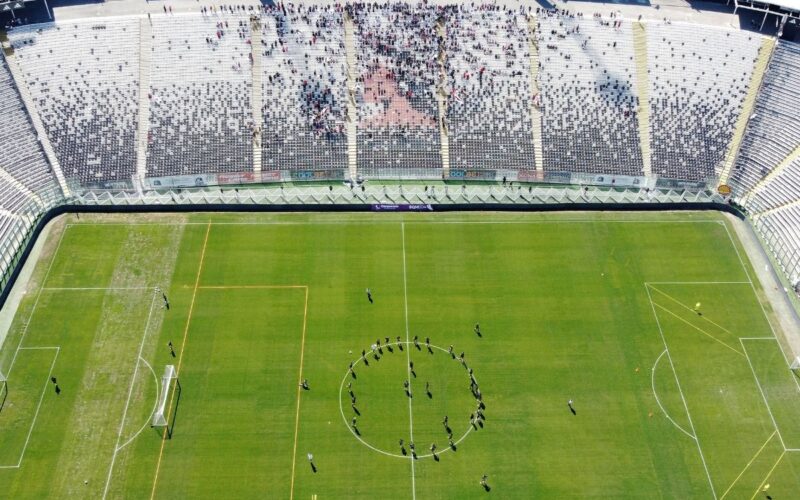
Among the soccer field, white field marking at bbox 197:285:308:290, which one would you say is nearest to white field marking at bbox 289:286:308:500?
the soccer field

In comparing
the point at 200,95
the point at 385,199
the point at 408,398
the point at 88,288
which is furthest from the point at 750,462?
the point at 200,95

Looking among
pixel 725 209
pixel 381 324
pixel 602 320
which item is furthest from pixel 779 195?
pixel 381 324

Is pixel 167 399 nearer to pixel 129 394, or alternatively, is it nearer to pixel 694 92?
pixel 129 394

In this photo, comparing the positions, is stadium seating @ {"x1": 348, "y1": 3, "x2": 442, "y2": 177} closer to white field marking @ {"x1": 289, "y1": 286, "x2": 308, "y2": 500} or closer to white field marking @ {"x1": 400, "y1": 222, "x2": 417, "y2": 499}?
white field marking @ {"x1": 400, "y1": 222, "x2": 417, "y2": 499}

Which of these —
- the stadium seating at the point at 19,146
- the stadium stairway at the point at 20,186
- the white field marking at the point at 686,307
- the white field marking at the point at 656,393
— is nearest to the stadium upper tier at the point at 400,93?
the stadium seating at the point at 19,146

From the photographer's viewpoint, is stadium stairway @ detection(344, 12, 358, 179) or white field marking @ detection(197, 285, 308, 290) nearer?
white field marking @ detection(197, 285, 308, 290)

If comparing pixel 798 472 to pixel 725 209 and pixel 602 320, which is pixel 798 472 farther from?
pixel 725 209

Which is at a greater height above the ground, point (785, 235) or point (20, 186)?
point (20, 186)
